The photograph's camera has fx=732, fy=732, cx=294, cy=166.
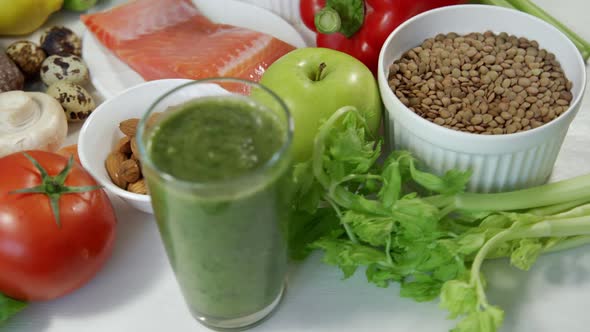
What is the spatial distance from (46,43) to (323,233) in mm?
748

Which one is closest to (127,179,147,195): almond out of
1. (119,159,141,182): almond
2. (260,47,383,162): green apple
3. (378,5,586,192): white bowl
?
(119,159,141,182): almond

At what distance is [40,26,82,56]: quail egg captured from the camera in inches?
58.6

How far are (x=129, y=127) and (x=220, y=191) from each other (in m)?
0.45

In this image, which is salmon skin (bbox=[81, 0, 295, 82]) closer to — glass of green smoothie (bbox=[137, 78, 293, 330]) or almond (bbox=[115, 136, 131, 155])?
almond (bbox=[115, 136, 131, 155])

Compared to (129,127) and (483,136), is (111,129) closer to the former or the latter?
(129,127)

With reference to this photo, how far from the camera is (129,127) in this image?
1226 millimetres

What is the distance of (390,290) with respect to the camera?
3.68 feet

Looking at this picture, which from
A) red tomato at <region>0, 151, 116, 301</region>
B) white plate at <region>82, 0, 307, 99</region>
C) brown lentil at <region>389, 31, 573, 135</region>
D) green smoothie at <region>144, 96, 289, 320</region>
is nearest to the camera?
green smoothie at <region>144, 96, 289, 320</region>

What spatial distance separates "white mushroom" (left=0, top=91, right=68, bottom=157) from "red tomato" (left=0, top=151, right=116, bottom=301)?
14cm

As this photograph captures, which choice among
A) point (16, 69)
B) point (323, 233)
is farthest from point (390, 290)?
point (16, 69)

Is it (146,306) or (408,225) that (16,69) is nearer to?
(146,306)

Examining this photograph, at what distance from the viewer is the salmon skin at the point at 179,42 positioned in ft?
4.68

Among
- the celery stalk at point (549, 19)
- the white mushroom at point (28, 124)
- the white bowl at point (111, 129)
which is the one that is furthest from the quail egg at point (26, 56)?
the celery stalk at point (549, 19)

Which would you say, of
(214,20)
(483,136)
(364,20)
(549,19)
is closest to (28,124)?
(214,20)
